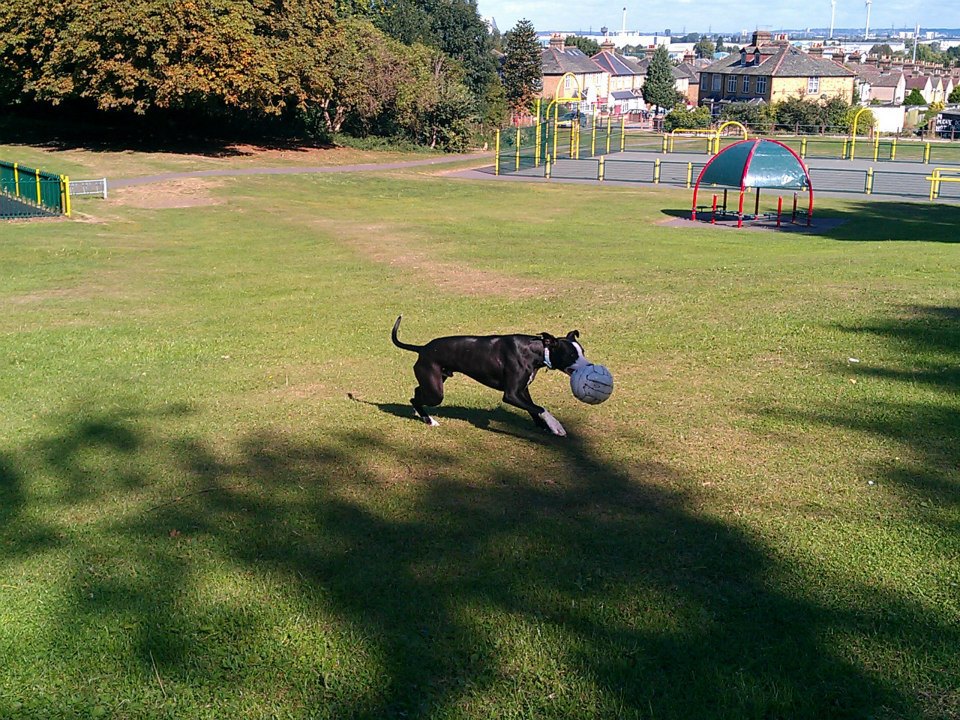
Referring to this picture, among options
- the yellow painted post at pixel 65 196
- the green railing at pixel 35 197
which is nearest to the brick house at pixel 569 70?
the green railing at pixel 35 197

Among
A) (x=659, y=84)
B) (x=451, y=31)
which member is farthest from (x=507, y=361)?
(x=659, y=84)

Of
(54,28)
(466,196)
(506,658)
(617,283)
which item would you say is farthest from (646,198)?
(506,658)

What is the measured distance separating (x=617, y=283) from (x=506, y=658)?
1399 centimetres

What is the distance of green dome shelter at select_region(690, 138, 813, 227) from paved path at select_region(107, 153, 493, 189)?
20.9 m

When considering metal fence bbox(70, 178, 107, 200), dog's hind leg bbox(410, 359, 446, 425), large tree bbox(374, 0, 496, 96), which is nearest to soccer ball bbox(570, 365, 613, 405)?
dog's hind leg bbox(410, 359, 446, 425)

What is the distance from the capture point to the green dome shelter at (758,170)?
3225cm

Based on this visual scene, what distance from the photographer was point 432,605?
21.1ft

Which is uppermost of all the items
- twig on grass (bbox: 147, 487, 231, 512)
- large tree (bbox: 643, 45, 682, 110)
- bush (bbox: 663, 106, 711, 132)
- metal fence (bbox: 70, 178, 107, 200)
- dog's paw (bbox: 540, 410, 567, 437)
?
large tree (bbox: 643, 45, 682, 110)

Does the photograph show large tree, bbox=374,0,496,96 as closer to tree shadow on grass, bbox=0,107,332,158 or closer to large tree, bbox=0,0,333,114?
tree shadow on grass, bbox=0,107,332,158

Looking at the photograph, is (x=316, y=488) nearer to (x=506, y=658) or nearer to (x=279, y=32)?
(x=506, y=658)

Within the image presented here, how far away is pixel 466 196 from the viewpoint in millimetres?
40969

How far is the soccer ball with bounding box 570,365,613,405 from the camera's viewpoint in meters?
8.68

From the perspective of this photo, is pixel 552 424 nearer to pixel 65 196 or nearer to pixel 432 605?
pixel 432 605

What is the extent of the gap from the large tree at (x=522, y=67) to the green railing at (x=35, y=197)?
56893mm
